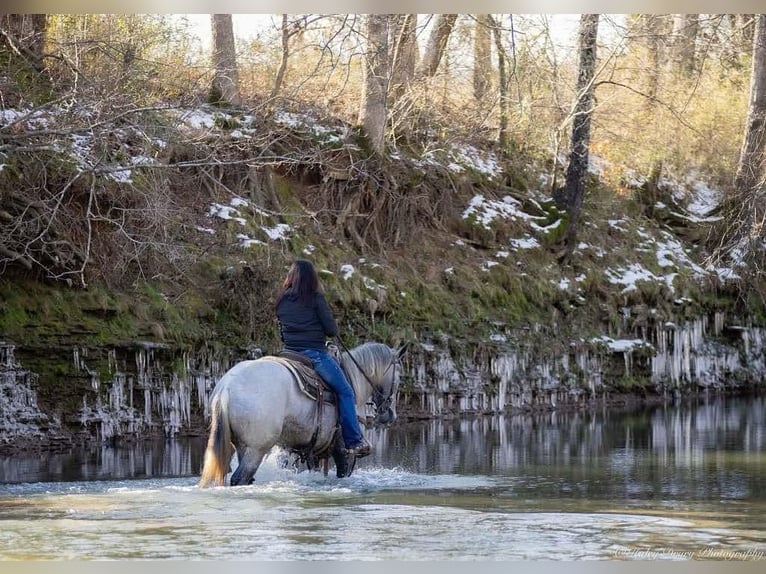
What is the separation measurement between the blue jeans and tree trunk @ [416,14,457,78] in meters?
13.5

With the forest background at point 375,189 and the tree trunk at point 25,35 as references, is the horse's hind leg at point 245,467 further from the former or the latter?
the tree trunk at point 25,35

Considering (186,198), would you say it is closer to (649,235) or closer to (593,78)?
(593,78)

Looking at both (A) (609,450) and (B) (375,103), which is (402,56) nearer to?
(B) (375,103)

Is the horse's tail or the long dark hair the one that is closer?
the horse's tail

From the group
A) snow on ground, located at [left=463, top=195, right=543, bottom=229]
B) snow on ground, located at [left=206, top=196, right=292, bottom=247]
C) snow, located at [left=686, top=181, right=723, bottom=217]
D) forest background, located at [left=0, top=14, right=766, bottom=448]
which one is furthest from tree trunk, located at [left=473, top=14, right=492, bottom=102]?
snow on ground, located at [left=206, top=196, right=292, bottom=247]

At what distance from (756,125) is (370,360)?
1546cm

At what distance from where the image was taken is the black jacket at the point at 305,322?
10.3 m

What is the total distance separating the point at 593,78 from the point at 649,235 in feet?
16.2

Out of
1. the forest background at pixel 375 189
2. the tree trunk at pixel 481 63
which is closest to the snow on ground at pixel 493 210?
the forest background at pixel 375 189

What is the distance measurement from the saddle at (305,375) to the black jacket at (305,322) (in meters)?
0.12

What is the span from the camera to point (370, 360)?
36.6 ft

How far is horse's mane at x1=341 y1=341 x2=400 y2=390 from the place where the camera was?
1103cm

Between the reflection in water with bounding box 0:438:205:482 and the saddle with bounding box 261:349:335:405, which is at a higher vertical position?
the saddle with bounding box 261:349:335:405

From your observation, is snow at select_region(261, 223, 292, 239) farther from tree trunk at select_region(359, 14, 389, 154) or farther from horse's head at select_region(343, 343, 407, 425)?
horse's head at select_region(343, 343, 407, 425)
